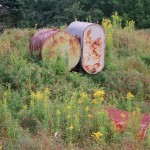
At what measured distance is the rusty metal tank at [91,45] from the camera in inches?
344

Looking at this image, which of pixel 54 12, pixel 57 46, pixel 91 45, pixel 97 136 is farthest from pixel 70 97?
pixel 54 12

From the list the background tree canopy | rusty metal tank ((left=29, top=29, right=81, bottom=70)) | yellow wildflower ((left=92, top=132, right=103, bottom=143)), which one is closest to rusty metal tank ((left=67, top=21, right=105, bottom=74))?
rusty metal tank ((left=29, top=29, right=81, bottom=70))

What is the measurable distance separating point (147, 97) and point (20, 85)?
2543mm

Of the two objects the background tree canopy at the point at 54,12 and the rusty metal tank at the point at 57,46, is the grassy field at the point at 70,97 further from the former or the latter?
the background tree canopy at the point at 54,12

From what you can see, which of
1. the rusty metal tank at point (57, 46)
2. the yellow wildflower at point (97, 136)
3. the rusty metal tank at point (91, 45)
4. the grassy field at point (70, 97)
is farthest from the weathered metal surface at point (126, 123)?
the rusty metal tank at point (91, 45)

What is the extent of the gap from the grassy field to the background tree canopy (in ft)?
37.0

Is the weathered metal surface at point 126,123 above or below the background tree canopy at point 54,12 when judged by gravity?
below

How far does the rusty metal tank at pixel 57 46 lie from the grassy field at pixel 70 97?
8.2 inches

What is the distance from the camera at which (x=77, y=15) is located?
76.7ft

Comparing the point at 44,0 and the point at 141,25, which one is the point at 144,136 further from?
the point at 141,25

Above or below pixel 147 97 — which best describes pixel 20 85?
above

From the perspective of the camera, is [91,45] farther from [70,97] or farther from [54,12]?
[54,12]

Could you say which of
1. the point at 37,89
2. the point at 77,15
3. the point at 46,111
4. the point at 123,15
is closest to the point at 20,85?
the point at 37,89

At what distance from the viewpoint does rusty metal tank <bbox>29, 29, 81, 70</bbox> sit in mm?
8188
